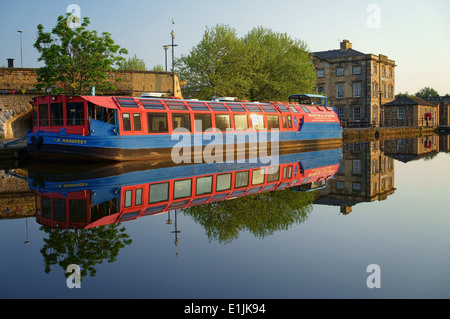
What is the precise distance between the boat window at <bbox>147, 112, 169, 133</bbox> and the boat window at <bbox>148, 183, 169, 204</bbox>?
7440 millimetres

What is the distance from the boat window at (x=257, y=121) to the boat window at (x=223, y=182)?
10677 mm

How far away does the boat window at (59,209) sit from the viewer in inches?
338

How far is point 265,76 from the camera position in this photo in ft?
131

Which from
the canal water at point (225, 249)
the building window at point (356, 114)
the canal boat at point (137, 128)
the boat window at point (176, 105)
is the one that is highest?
the building window at point (356, 114)

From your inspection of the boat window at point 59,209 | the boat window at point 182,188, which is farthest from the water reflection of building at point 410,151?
the boat window at point 59,209

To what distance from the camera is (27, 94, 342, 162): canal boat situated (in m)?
17.8

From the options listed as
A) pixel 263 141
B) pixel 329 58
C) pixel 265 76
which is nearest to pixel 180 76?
pixel 265 76

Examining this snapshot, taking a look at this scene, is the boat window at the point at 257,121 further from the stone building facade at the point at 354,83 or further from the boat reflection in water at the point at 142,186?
the stone building facade at the point at 354,83

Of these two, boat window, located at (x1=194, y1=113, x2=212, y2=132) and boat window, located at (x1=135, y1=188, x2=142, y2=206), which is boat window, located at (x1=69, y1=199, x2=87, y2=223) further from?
boat window, located at (x1=194, y1=113, x2=212, y2=132)

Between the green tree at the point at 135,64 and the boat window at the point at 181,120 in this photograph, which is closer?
the boat window at the point at 181,120

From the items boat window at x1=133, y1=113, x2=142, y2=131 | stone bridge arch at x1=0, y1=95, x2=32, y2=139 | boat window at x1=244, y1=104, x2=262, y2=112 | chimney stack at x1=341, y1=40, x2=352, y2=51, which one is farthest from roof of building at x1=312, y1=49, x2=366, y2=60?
boat window at x1=133, y1=113, x2=142, y2=131

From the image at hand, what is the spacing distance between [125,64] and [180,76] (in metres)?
34.1

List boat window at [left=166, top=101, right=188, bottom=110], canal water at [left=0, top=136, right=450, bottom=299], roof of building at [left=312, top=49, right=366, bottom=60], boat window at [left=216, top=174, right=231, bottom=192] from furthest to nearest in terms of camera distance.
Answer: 1. roof of building at [left=312, top=49, right=366, bottom=60]
2. boat window at [left=166, top=101, right=188, bottom=110]
3. boat window at [left=216, top=174, right=231, bottom=192]
4. canal water at [left=0, top=136, right=450, bottom=299]

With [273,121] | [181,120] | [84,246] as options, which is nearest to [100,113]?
[181,120]
